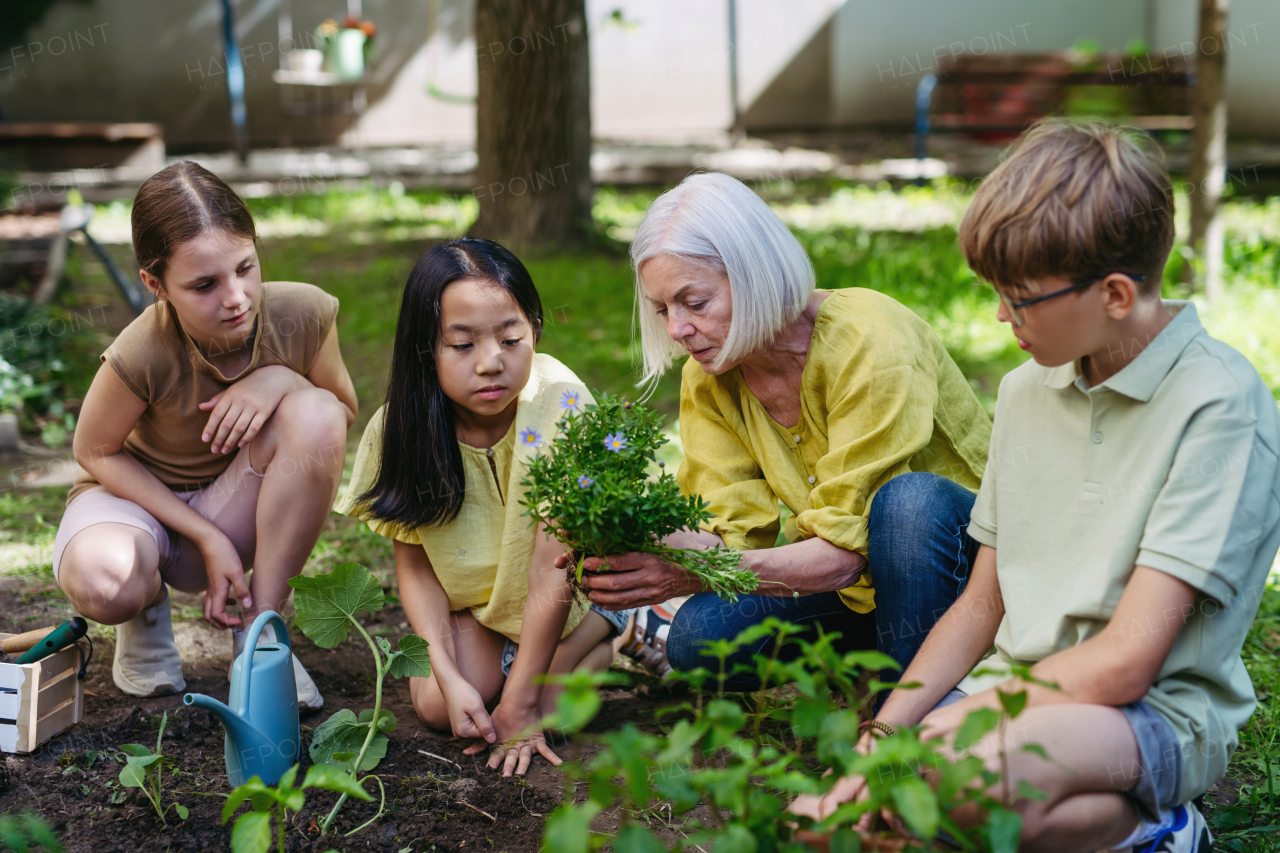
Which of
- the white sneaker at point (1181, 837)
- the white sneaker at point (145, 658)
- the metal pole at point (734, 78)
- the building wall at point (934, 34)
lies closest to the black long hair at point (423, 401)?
the white sneaker at point (145, 658)

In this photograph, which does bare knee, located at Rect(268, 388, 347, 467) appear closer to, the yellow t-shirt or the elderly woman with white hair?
the yellow t-shirt

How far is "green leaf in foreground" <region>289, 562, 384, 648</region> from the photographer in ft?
6.86

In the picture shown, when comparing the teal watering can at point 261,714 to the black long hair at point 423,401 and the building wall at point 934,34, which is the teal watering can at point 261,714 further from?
the building wall at point 934,34

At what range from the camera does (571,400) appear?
1999 mm

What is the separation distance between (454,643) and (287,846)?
673mm

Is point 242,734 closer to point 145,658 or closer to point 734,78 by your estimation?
point 145,658

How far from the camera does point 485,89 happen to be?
6168 mm

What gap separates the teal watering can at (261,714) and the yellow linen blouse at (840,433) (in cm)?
91

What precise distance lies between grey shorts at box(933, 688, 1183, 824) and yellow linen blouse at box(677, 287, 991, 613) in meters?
0.64

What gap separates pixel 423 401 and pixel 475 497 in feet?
0.86

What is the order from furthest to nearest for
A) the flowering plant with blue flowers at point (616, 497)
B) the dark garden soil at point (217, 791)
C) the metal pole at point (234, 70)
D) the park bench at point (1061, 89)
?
the park bench at point (1061, 89) < the metal pole at point (234, 70) < the dark garden soil at point (217, 791) < the flowering plant with blue flowers at point (616, 497)

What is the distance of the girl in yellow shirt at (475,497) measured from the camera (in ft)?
7.22

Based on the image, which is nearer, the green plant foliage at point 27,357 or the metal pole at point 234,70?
the green plant foliage at point 27,357

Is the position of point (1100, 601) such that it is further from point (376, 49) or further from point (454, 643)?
point (376, 49)
